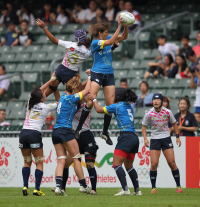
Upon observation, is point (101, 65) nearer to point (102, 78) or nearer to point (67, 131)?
point (102, 78)

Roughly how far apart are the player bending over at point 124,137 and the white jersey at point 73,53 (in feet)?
3.33

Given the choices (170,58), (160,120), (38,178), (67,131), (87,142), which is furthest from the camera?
(170,58)

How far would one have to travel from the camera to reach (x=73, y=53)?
32.7 ft

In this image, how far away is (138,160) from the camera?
39.9 feet

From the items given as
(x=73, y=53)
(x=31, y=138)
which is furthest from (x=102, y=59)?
(x=31, y=138)

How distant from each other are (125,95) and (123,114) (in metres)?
0.33

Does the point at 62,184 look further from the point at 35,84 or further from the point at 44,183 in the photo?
the point at 35,84

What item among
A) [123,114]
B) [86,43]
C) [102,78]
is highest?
[86,43]

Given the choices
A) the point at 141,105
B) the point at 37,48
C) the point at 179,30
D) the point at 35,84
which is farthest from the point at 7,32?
the point at 141,105

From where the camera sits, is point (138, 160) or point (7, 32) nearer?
point (138, 160)

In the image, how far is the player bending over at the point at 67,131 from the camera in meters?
9.00

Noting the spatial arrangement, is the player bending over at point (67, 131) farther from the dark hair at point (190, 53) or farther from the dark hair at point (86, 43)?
the dark hair at point (190, 53)

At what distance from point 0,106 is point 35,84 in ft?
4.28

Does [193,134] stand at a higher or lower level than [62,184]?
higher
